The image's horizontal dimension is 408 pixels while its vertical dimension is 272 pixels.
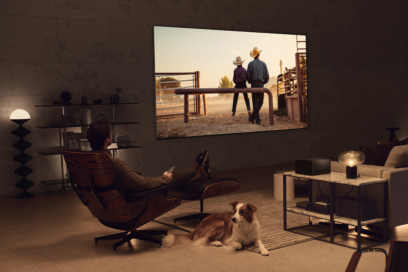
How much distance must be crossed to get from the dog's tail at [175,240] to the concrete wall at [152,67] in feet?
11.7

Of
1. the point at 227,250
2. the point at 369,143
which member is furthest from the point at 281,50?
the point at 227,250

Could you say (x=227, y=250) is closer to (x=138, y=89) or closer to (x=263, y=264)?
(x=263, y=264)

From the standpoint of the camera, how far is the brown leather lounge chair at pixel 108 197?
3.48 metres

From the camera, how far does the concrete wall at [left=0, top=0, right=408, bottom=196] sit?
6.48m

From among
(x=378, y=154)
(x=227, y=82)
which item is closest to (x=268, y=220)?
(x=378, y=154)

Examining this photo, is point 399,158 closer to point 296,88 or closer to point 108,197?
point 108,197

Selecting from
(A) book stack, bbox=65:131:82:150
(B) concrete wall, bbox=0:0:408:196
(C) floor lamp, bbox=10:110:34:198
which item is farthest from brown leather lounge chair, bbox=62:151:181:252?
(B) concrete wall, bbox=0:0:408:196

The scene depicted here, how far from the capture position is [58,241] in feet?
13.7

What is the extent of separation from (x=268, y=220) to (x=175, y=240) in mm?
1248

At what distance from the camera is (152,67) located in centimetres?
752

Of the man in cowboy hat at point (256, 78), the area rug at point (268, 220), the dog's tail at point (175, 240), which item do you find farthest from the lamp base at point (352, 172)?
the man in cowboy hat at point (256, 78)

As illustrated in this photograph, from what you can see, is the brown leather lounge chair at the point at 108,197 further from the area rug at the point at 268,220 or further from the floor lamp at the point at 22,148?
the floor lamp at the point at 22,148

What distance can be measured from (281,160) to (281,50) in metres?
2.37

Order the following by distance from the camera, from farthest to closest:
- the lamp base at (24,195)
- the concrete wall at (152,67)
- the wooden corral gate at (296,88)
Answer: the wooden corral gate at (296,88) < the concrete wall at (152,67) < the lamp base at (24,195)
